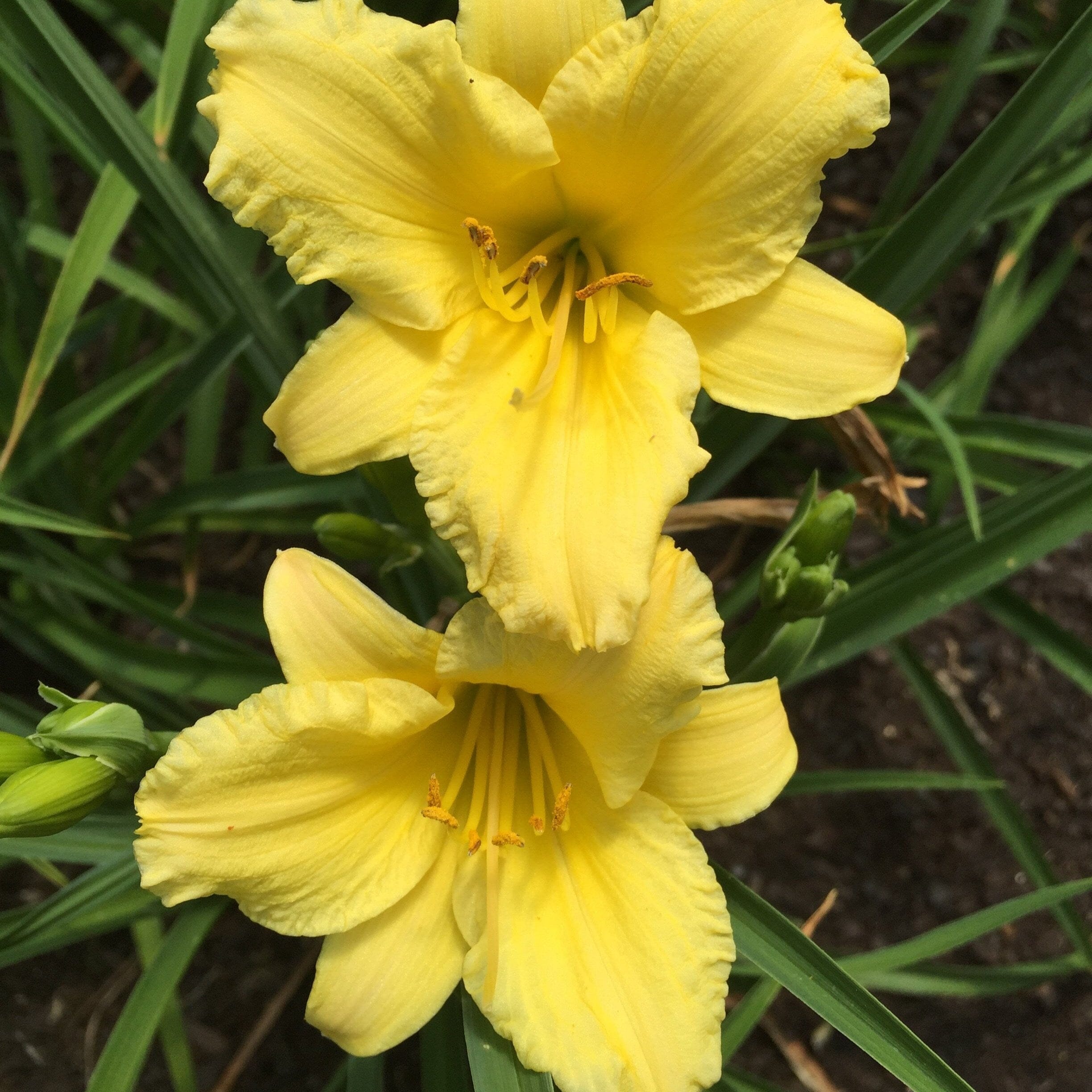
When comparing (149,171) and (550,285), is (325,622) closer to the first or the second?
(550,285)

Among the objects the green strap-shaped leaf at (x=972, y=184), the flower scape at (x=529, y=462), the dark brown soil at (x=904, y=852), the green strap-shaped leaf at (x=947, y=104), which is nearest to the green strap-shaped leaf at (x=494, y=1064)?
the flower scape at (x=529, y=462)

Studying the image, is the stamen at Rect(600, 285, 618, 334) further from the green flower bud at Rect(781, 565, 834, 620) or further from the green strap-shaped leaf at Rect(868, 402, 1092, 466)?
the green strap-shaped leaf at Rect(868, 402, 1092, 466)

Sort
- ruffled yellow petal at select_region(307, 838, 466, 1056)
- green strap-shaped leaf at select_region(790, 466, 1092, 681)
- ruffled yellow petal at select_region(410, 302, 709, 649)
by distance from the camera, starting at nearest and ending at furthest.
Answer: ruffled yellow petal at select_region(410, 302, 709, 649), ruffled yellow petal at select_region(307, 838, 466, 1056), green strap-shaped leaf at select_region(790, 466, 1092, 681)

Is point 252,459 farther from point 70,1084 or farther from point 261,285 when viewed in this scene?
point 70,1084

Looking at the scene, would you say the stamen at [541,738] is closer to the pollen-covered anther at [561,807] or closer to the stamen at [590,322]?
the pollen-covered anther at [561,807]

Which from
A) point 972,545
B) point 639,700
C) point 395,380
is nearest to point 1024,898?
point 972,545

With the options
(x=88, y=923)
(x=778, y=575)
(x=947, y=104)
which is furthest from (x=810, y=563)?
(x=88, y=923)

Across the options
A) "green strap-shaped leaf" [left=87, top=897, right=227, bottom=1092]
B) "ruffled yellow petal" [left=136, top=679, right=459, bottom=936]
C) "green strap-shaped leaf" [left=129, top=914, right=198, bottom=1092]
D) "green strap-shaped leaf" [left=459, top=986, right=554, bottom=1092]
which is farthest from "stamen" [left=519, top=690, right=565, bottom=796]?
"green strap-shaped leaf" [left=129, top=914, right=198, bottom=1092]
